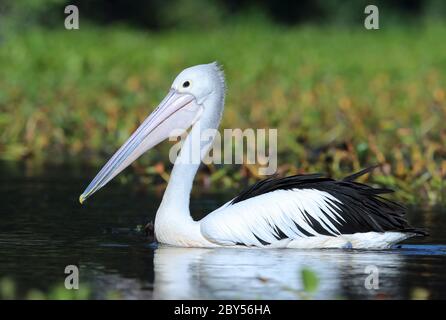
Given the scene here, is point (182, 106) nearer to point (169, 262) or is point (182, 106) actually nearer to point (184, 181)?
point (184, 181)

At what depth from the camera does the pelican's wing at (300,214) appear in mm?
8812

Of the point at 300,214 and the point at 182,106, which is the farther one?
the point at 182,106

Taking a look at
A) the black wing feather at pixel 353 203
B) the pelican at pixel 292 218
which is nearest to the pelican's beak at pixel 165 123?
the pelican at pixel 292 218

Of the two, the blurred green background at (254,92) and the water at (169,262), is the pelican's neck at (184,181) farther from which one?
the blurred green background at (254,92)

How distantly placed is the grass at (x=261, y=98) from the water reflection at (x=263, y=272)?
9.64 feet

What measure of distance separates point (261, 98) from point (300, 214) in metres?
9.26

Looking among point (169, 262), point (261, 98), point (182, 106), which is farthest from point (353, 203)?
point (261, 98)

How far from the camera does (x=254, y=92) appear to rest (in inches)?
734

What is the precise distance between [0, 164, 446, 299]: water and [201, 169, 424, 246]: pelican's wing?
4.8 inches

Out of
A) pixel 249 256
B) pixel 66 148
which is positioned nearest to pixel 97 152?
pixel 66 148

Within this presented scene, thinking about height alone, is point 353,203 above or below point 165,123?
below

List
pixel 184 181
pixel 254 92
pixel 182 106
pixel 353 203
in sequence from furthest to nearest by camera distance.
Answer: pixel 254 92, pixel 182 106, pixel 184 181, pixel 353 203

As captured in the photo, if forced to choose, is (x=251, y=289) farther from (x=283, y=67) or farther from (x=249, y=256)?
(x=283, y=67)
